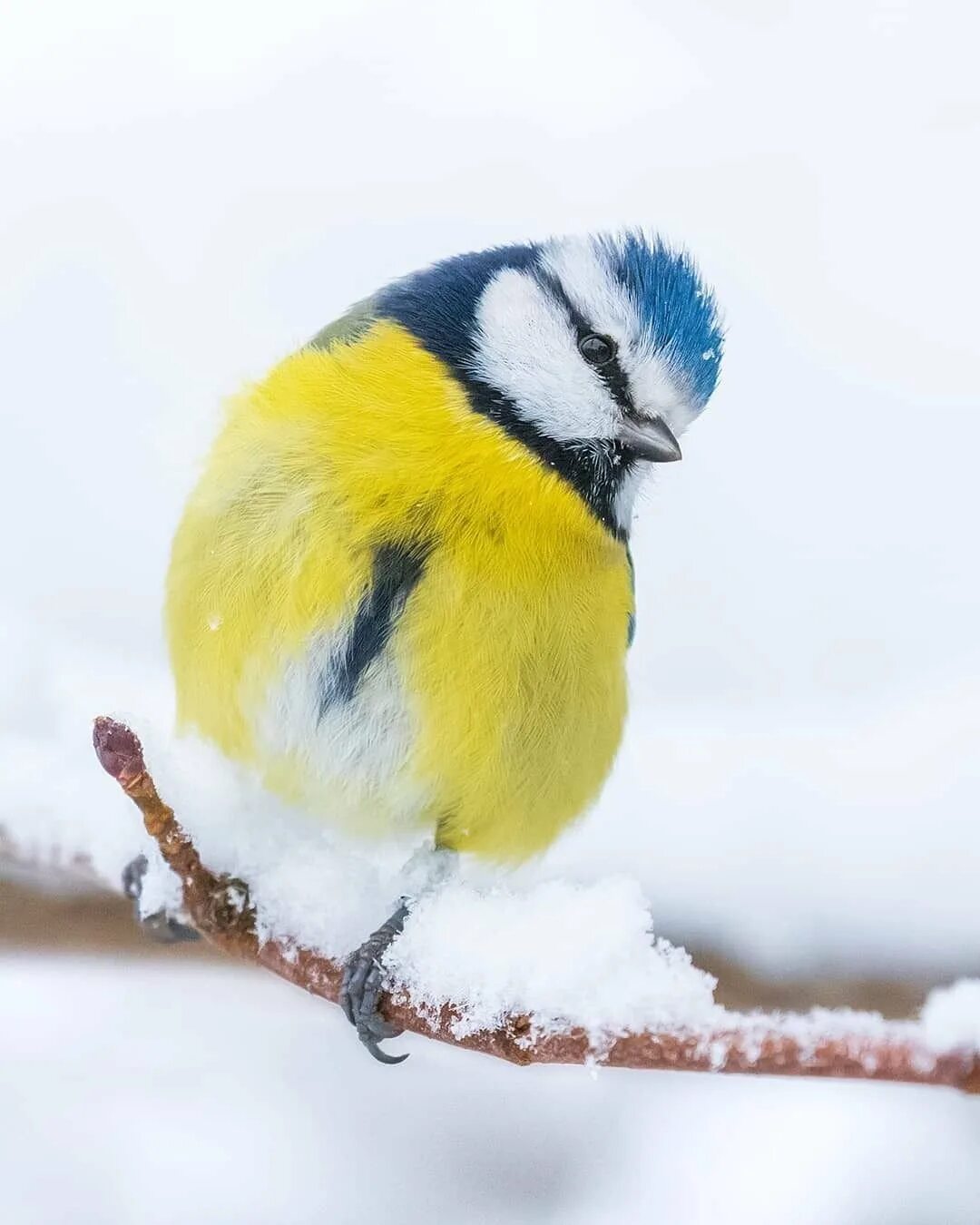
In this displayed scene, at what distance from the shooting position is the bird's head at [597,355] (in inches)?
28.7

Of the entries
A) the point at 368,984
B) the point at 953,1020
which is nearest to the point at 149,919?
the point at 368,984

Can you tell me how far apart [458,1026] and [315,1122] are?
1.41 feet

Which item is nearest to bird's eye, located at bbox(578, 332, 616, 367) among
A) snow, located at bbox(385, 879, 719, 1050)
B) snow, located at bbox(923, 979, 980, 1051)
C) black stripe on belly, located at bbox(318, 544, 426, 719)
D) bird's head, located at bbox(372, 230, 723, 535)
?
bird's head, located at bbox(372, 230, 723, 535)

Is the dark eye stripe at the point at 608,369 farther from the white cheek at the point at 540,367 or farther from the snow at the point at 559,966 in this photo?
the snow at the point at 559,966

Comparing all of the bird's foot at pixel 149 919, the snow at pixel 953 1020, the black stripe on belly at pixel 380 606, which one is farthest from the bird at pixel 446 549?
the snow at pixel 953 1020

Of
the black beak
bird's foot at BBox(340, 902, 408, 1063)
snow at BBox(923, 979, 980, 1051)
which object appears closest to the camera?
snow at BBox(923, 979, 980, 1051)

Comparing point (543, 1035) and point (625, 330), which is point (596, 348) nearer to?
point (625, 330)

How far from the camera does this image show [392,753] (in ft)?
2.33

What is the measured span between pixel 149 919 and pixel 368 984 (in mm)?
120

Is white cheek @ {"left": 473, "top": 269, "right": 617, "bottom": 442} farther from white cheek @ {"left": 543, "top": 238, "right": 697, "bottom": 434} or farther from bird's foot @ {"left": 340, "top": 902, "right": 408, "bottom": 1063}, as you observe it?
bird's foot @ {"left": 340, "top": 902, "right": 408, "bottom": 1063}

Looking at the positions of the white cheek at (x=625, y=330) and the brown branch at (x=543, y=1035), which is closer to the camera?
the brown branch at (x=543, y=1035)

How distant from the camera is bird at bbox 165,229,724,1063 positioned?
68 centimetres

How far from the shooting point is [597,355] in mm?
744

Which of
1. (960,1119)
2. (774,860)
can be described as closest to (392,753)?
(774,860)
